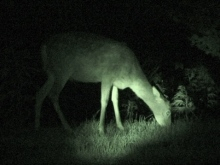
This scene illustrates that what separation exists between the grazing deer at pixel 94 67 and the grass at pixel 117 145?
0.62 m

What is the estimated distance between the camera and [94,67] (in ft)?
33.3

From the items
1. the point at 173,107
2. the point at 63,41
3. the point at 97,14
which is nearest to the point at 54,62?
the point at 63,41

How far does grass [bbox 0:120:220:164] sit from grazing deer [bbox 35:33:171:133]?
617mm

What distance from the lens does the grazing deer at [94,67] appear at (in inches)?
398

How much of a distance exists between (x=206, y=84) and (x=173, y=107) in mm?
1123

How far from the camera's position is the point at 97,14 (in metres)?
12.7

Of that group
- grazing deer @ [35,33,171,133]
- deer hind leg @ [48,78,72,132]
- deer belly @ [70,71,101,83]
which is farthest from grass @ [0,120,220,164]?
deer belly @ [70,71,101,83]

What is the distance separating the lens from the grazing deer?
33.2ft

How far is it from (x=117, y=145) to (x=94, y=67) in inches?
100

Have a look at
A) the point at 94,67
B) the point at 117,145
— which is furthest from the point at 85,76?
the point at 117,145

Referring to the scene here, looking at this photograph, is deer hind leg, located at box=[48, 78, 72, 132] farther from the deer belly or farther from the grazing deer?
the deer belly

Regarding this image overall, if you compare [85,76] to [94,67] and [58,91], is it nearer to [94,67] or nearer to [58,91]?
[94,67]

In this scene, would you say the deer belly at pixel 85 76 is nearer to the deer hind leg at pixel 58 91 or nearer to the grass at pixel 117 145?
the deer hind leg at pixel 58 91

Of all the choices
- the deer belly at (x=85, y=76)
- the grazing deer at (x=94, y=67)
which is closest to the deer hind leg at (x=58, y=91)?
the grazing deer at (x=94, y=67)
